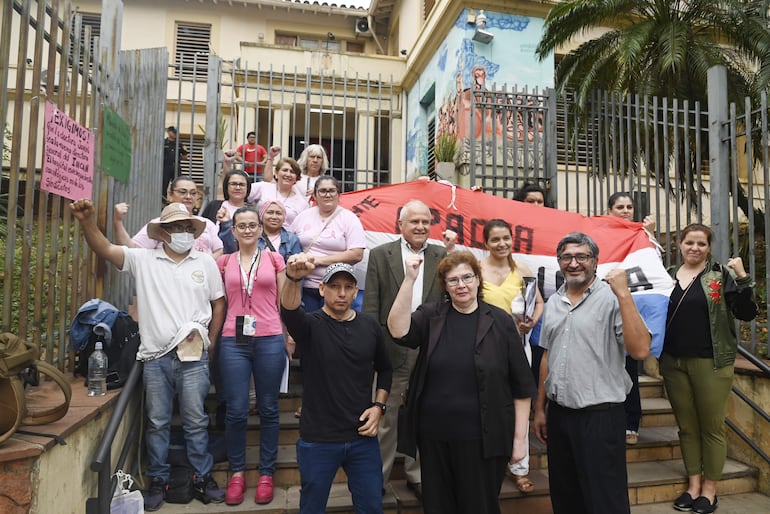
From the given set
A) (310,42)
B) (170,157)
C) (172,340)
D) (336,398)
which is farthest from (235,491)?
Answer: (310,42)

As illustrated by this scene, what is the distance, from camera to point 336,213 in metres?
4.45

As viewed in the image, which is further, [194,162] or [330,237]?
[194,162]

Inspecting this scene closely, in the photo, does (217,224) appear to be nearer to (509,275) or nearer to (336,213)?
(336,213)

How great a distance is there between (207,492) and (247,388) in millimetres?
758

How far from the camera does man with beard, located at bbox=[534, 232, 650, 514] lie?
117 inches

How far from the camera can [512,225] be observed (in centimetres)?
502

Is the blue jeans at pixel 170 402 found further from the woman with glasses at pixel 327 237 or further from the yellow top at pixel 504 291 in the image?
the yellow top at pixel 504 291

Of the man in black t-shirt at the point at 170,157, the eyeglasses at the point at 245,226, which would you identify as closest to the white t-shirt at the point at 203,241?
the eyeglasses at the point at 245,226

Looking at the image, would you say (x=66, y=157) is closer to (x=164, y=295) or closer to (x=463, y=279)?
(x=164, y=295)

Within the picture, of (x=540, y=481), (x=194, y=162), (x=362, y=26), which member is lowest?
(x=540, y=481)

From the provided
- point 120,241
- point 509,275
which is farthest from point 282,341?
point 509,275

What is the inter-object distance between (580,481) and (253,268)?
2.52 metres

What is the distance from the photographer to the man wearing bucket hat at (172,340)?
350cm

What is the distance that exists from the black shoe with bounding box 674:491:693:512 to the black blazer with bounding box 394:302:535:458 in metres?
2.22
